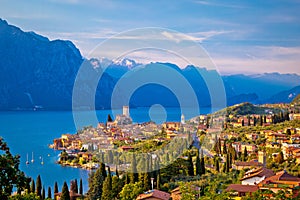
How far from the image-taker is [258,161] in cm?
1160

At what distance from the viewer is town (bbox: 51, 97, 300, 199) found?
7508 mm

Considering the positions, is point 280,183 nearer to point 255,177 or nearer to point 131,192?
point 255,177

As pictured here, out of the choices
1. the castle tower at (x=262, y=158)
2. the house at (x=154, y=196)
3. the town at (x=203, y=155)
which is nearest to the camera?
the house at (x=154, y=196)

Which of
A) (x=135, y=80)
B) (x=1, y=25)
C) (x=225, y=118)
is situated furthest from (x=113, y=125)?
(x=1, y=25)

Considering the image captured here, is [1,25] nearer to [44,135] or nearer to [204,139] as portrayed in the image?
[44,135]

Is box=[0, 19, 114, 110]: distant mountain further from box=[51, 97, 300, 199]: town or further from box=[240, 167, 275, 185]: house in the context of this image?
box=[240, 167, 275, 185]: house

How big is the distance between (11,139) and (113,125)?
342 inches

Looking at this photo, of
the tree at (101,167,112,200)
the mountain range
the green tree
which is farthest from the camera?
the mountain range

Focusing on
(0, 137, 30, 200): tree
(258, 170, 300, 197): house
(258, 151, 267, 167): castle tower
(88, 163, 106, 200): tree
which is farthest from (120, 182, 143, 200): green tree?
(0, 137, 30, 200): tree

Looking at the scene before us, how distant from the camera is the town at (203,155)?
7.51 m

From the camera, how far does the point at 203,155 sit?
43.4 ft

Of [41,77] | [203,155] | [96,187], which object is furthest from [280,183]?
[41,77]

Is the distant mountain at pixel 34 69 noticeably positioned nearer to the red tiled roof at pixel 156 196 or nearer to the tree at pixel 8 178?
the red tiled roof at pixel 156 196

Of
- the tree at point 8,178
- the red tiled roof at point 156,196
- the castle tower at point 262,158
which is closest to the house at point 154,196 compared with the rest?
the red tiled roof at point 156,196
